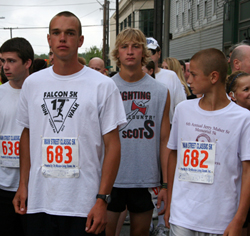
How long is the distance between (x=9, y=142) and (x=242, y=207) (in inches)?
79.1

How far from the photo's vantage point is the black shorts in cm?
382

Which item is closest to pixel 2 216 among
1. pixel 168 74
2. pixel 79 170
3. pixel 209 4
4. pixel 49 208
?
pixel 49 208

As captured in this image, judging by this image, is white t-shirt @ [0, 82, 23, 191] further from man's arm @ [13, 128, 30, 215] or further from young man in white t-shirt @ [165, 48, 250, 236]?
young man in white t-shirt @ [165, 48, 250, 236]

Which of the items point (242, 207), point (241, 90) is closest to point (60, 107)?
point (242, 207)

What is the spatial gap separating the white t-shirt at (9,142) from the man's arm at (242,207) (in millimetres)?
1858

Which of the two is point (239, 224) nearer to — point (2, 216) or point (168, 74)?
point (2, 216)

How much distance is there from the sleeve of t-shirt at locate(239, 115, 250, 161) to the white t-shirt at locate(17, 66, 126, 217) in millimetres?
865

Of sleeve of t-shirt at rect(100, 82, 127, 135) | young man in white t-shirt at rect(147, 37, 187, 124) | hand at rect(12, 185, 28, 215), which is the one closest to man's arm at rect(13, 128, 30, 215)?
→ hand at rect(12, 185, 28, 215)

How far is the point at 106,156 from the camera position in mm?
2785

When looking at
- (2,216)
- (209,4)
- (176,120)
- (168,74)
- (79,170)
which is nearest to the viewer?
(79,170)

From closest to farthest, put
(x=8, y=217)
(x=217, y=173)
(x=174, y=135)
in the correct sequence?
(x=217, y=173)
(x=174, y=135)
(x=8, y=217)

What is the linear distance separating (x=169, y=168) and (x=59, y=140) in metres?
1.01

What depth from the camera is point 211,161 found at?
2891mm

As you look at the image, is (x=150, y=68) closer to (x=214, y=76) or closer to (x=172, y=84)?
(x=172, y=84)
